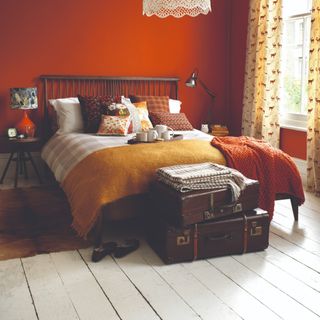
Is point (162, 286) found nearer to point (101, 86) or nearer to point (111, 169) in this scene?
point (111, 169)

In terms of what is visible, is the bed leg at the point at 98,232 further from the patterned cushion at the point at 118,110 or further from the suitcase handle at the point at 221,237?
the patterned cushion at the point at 118,110

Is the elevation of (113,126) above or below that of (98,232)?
above

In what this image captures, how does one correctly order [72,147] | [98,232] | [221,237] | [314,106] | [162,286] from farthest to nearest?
[314,106]
[72,147]
[98,232]
[221,237]
[162,286]

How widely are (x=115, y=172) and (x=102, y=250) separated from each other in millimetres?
542

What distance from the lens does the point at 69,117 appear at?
4.81 metres

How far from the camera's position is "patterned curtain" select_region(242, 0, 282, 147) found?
5.05m

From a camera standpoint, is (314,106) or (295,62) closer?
(314,106)

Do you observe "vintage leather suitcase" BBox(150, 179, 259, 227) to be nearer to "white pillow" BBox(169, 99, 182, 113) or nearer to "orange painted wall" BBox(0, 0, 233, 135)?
"white pillow" BBox(169, 99, 182, 113)

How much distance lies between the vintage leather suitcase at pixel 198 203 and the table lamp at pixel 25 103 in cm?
228

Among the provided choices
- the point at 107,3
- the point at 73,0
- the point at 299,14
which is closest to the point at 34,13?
the point at 73,0

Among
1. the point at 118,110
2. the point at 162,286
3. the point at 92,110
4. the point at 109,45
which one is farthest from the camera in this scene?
the point at 109,45

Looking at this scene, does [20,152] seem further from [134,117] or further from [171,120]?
[171,120]

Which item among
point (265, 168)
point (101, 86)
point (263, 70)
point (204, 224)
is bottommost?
point (204, 224)

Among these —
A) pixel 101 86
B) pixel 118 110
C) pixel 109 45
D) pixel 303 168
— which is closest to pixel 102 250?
pixel 118 110
